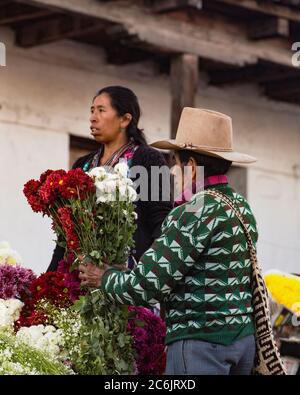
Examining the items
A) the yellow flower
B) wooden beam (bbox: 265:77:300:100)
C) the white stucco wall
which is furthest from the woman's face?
wooden beam (bbox: 265:77:300:100)

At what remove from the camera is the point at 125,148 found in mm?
6113

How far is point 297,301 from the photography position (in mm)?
7762

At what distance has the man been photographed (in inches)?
181

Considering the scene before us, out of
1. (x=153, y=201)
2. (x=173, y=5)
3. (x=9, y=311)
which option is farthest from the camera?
(x=173, y=5)

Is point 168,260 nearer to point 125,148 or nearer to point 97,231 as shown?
point 97,231

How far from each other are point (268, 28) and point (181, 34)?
890 mm

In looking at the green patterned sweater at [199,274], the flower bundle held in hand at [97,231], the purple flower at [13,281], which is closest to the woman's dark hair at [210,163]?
the green patterned sweater at [199,274]

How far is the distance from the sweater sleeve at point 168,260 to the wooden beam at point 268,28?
6717 mm

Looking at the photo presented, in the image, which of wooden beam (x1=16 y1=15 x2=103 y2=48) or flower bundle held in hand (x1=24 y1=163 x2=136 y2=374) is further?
wooden beam (x1=16 y1=15 x2=103 y2=48)

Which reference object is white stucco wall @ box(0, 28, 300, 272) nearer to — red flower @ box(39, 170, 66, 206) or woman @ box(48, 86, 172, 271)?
woman @ box(48, 86, 172, 271)

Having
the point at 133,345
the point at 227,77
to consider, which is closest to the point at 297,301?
the point at 133,345

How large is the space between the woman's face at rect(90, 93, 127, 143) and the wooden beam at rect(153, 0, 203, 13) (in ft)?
13.5

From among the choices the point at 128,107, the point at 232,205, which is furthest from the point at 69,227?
the point at 128,107
